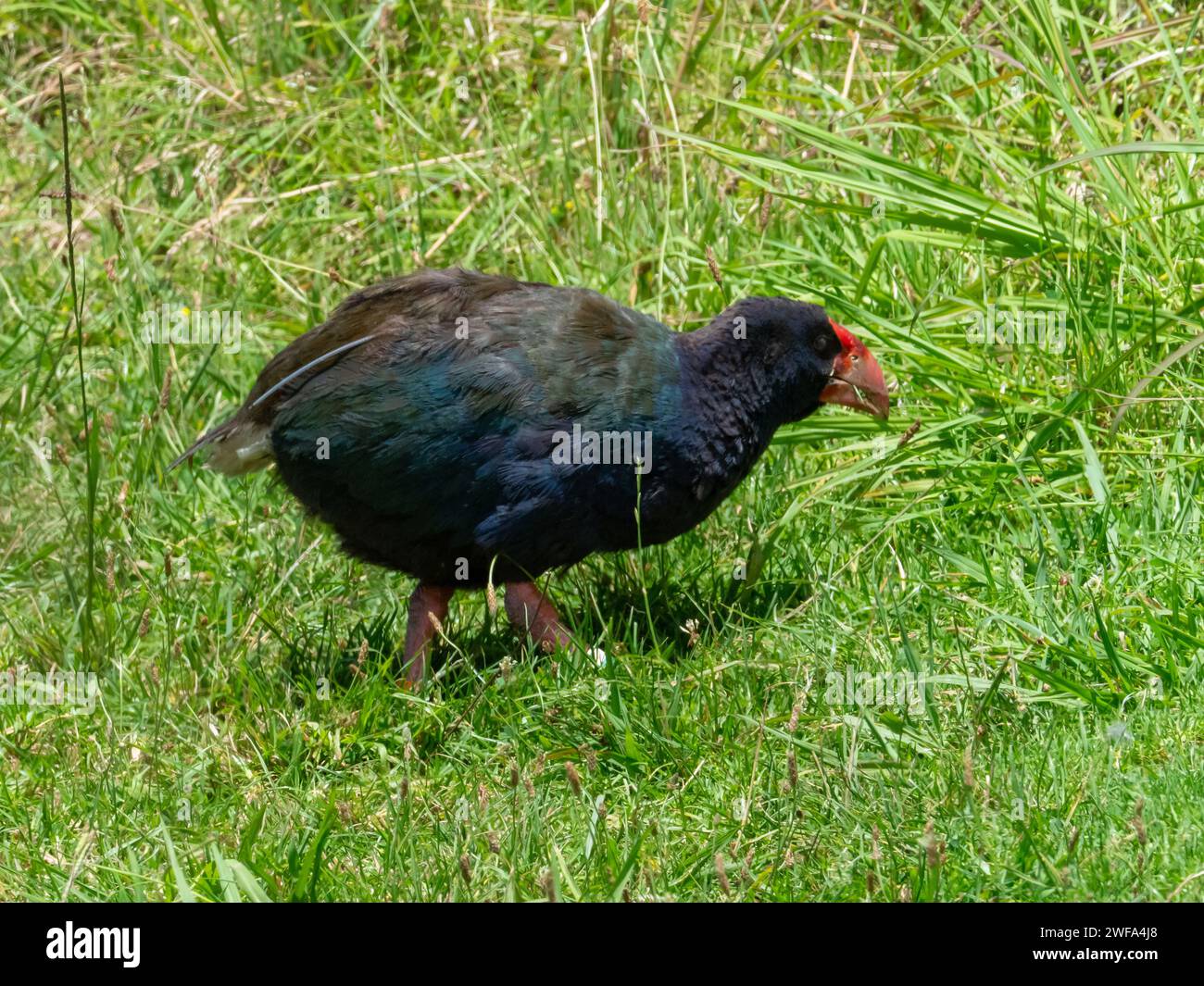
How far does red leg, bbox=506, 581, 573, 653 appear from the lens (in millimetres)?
4004

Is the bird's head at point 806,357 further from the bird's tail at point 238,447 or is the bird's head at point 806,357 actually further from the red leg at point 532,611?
the bird's tail at point 238,447

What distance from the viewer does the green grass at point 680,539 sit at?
3.08 metres

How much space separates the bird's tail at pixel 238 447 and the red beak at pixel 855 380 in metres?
1.41

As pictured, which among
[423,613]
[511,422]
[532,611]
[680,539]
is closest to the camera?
[511,422]

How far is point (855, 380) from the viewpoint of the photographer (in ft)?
13.8

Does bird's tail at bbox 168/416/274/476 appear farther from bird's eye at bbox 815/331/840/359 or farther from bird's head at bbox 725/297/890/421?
bird's eye at bbox 815/331/840/359

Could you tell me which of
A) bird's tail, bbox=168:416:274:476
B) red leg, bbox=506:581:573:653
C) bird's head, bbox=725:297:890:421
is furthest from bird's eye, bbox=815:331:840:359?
bird's tail, bbox=168:416:274:476

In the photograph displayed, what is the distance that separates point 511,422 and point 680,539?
2.76 feet

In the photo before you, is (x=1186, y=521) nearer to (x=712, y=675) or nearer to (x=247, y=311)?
(x=712, y=675)

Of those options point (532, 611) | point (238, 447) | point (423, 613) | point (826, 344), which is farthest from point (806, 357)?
point (238, 447)

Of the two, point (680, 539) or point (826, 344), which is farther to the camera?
point (680, 539)

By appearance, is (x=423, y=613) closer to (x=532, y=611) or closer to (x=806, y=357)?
(x=532, y=611)

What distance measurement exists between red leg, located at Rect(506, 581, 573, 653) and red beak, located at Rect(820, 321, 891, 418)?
897 mm

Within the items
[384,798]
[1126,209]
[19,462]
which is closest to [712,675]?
[384,798]
